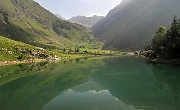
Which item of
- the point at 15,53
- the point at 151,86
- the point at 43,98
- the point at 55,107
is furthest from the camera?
the point at 15,53

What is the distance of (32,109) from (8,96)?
59.0ft

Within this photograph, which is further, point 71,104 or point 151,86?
point 151,86

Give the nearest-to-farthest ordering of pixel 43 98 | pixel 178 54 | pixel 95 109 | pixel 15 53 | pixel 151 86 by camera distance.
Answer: pixel 95 109 → pixel 43 98 → pixel 151 86 → pixel 178 54 → pixel 15 53

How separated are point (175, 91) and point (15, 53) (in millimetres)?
153298

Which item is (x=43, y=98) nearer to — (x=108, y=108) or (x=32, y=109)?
(x=32, y=109)

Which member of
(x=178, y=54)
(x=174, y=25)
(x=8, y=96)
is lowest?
(x=8, y=96)

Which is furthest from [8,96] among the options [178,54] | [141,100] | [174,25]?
[174,25]

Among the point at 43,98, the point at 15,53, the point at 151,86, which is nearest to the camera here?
the point at 43,98

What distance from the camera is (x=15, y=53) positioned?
7382 inches

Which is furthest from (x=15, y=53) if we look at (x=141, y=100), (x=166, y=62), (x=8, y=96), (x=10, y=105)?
(x=141, y=100)

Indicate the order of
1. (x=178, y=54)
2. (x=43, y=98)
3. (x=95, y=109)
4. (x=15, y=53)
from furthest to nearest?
(x=15, y=53), (x=178, y=54), (x=43, y=98), (x=95, y=109)

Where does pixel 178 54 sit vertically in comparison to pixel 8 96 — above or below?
above

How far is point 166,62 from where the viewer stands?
131 m

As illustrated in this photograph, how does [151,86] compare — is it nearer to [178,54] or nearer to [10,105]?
[10,105]
